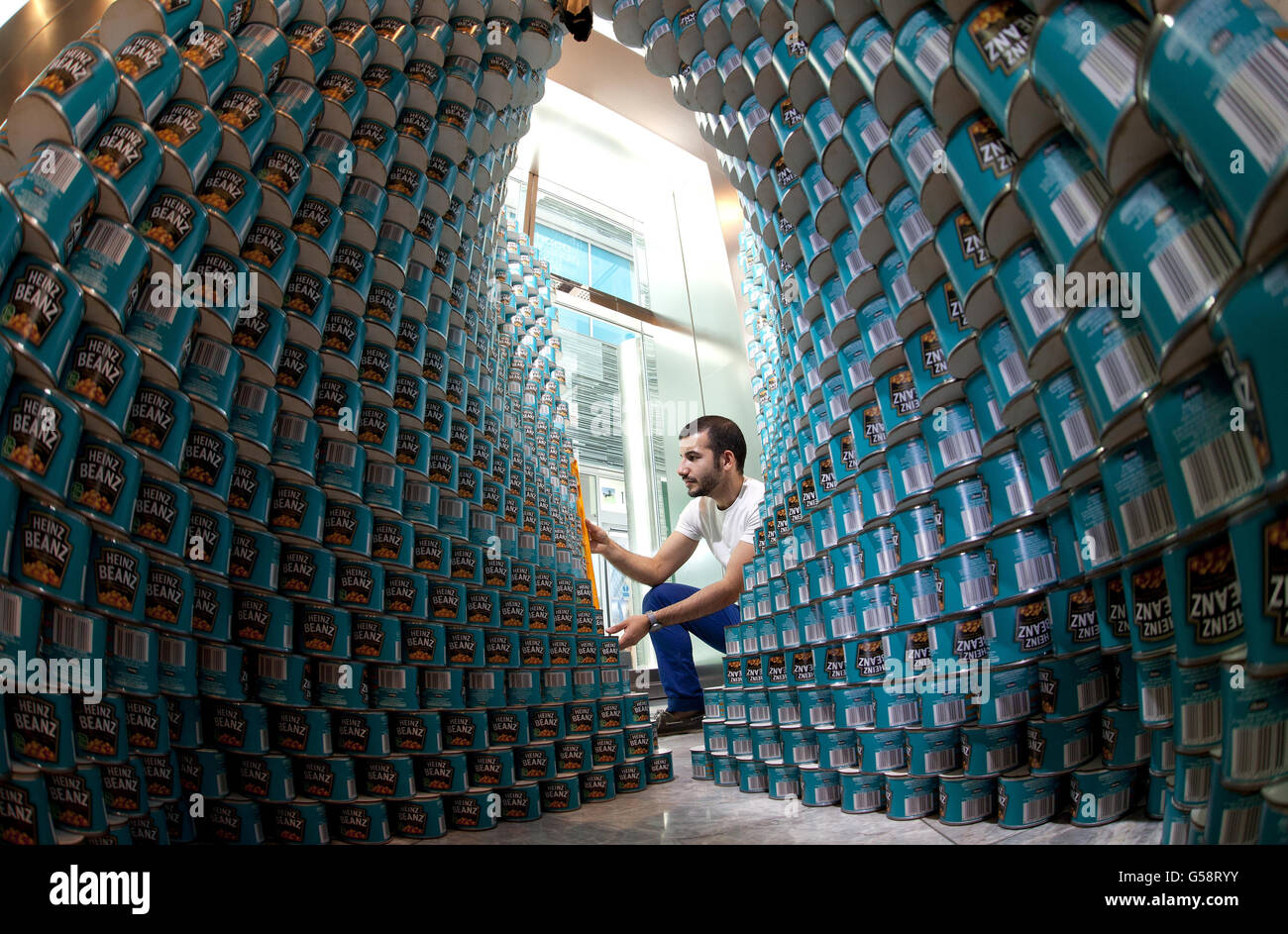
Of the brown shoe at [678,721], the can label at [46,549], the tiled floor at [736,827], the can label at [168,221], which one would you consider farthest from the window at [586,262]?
the can label at [46,549]

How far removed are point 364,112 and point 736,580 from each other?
1.68 m

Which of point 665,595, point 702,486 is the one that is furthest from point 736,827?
point 665,595

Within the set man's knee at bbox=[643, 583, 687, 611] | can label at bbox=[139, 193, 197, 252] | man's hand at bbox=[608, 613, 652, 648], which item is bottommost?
man's hand at bbox=[608, 613, 652, 648]

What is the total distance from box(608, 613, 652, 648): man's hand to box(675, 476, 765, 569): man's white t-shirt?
13.9 inches

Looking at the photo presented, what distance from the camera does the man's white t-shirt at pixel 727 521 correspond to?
2.67m

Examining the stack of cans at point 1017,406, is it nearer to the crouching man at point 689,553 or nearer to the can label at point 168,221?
the crouching man at point 689,553

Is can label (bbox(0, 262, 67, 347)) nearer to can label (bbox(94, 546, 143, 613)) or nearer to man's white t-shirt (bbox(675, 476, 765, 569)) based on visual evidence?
can label (bbox(94, 546, 143, 613))

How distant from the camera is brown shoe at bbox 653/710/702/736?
9.44ft

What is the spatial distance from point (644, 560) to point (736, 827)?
5.75 feet

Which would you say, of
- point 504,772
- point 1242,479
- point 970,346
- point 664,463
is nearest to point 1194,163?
point 1242,479

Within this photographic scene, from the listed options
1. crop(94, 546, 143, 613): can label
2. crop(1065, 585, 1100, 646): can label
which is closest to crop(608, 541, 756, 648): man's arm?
crop(1065, 585, 1100, 646): can label

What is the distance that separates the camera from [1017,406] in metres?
0.90

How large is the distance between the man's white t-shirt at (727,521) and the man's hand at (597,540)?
341mm
